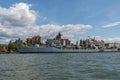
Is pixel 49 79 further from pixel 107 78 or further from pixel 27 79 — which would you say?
pixel 107 78

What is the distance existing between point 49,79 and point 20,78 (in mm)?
3136

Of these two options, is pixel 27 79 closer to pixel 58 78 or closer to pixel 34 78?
pixel 34 78

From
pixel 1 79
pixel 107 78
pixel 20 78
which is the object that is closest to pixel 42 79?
pixel 20 78

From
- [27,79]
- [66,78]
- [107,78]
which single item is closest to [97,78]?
[107,78]

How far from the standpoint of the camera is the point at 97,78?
88.6ft

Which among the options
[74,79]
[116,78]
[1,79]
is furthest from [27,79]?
[116,78]

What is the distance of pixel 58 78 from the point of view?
26922 mm

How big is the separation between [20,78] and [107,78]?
30.2 feet

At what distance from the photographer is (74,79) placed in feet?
85.8

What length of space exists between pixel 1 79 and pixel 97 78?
10072 millimetres

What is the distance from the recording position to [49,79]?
26.3 metres

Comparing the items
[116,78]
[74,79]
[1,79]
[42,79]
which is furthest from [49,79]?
[116,78]

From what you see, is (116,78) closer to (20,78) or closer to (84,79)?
(84,79)

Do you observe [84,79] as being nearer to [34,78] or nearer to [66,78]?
[66,78]
